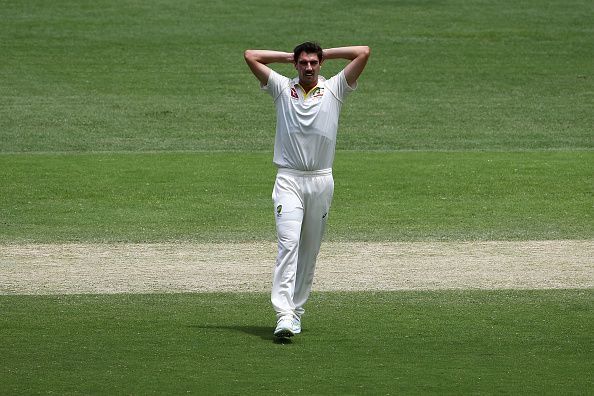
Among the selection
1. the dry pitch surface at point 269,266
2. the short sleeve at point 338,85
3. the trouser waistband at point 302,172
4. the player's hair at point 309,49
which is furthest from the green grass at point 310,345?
the player's hair at point 309,49

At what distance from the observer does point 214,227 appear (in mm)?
15039

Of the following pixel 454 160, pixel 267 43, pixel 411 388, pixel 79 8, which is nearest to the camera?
pixel 411 388

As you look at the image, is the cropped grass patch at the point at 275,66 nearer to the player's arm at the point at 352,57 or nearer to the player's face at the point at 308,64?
the player's arm at the point at 352,57

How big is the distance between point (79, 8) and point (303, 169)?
957 inches

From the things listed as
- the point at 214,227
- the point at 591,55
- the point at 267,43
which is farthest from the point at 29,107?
the point at 591,55

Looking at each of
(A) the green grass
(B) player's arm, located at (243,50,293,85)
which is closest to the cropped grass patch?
(A) the green grass

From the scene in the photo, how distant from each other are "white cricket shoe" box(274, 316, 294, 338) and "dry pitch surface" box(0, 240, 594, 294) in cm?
220

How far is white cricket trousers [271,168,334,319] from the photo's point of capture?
9453 mm

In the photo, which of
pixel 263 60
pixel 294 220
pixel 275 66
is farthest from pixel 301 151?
pixel 275 66

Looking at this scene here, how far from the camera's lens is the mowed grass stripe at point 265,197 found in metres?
14.8

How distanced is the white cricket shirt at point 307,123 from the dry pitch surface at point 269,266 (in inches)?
87.9

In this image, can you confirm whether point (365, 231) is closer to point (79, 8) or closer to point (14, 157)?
point (14, 157)

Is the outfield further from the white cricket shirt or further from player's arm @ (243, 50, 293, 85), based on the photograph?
player's arm @ (243, 50, 293, 85)

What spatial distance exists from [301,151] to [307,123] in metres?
0.20
